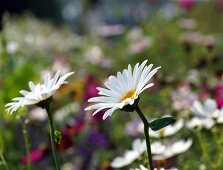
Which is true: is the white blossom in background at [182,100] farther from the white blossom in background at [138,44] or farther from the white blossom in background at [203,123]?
the white blossom in background at [138,44]

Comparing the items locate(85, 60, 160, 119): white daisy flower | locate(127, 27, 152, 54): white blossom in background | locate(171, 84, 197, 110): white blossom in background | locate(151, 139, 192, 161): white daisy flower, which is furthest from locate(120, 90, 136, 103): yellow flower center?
locate(127, 27, 152, 54): white blossom in background

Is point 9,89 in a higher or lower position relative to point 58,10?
lower

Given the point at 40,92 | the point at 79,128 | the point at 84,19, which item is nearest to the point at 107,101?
the point at 40,92

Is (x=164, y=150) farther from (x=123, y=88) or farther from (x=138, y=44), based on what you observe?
(x=138, y=44)

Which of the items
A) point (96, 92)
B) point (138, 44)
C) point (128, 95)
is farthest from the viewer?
point (138, 44)

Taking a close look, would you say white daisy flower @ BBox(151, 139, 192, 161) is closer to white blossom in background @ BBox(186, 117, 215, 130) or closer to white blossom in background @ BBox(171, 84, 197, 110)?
white blossom in background @ BBox(186, 117, 215, 130)

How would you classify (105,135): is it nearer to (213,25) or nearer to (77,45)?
(77,45)

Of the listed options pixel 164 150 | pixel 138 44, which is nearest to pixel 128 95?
pixel 164 150

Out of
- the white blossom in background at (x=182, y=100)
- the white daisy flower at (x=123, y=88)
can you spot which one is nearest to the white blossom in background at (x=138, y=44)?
the white blossom in background at (x=182, y=100)

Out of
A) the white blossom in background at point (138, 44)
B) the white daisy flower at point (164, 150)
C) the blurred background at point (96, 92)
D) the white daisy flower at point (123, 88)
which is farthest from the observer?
the white blossom in background at point (138, 44)

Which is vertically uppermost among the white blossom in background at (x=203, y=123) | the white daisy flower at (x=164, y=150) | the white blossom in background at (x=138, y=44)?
the white blossom in background at (x=138, y=44)

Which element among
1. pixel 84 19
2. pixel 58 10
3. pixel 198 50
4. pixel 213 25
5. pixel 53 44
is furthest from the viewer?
pixel 58 10
